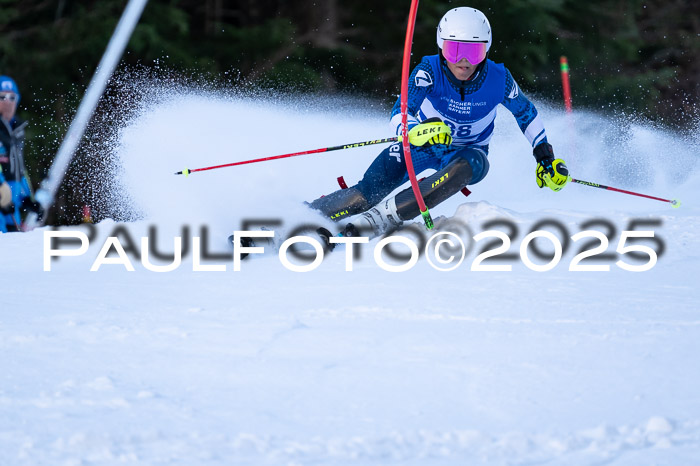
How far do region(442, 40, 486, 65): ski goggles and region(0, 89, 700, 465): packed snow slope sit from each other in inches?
32.3

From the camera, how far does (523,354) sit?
2865 mm

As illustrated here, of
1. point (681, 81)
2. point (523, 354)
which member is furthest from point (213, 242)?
point (681, 81)

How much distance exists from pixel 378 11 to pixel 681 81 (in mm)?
7566

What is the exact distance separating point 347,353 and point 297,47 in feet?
33.1

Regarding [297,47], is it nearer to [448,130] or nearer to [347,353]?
[448,130]

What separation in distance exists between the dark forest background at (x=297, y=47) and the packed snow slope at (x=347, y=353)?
6.47 m

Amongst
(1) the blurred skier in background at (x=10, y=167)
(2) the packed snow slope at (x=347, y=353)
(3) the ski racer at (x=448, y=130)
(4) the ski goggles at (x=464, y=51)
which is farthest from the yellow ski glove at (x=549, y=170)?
(1) the blurred skier in background at (x=10, y=167)

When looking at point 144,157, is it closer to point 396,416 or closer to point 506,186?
point 506,186

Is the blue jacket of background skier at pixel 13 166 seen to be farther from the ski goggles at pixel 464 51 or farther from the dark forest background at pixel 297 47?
the dark forest background at pixel 297 47

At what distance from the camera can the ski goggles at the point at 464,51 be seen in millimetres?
4973

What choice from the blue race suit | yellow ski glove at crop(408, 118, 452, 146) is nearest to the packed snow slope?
the blue race suit

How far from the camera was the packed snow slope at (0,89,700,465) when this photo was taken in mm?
2213

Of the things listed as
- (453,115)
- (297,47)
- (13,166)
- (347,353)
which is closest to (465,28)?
(453,115)

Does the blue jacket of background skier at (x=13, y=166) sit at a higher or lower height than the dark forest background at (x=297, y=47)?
lower
